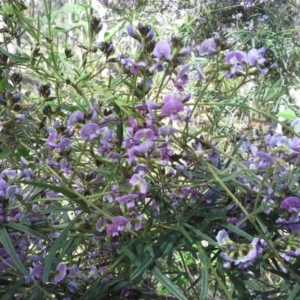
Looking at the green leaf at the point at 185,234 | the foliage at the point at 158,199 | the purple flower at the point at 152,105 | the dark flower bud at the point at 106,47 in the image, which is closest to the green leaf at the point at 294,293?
the foliage at the point at 158,199

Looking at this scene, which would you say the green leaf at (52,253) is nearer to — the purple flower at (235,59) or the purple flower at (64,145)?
the purple flower at (64,145)

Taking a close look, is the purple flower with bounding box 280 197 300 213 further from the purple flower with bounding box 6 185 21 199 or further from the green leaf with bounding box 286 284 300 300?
the purple flower with bounding box 6 185 21 199

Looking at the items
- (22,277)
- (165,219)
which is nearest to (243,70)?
→ (165,219)

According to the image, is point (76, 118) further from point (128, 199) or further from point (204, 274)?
point (204, 274)

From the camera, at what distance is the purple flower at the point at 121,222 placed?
1.59ft

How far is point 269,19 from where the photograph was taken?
2781 millimetres

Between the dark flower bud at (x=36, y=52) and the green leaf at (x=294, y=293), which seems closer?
the green leaf at (x=294, y=293)

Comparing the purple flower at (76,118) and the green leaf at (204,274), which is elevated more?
the purple flower at (76,118)

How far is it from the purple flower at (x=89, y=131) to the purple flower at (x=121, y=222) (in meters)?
0.08

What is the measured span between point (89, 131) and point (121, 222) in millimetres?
96

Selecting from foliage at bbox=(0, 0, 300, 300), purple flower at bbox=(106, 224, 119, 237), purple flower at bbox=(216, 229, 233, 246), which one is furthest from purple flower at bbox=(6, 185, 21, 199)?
purple flower at bbox=(216, 229, 233, 246)

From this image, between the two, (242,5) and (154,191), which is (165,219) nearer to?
(154,191)

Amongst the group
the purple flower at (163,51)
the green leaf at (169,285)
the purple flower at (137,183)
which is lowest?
the green leaf at (169,285)

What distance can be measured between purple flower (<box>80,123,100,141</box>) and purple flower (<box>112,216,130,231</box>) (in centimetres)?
8
